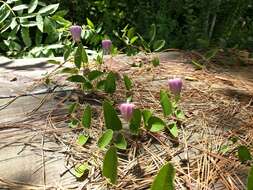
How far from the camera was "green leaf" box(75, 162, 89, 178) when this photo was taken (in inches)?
52.3

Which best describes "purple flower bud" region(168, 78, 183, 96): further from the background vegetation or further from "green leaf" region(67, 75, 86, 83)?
the background vegetation

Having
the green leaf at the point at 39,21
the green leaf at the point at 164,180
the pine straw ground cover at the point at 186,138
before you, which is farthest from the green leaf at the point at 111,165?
the green leaf at the point at 39,21

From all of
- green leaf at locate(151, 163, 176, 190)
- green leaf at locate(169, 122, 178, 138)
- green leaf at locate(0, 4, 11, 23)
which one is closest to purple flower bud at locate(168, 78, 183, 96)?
green leaf at locate(169, 122, 178, 138)

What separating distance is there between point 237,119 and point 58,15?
177 centimetres

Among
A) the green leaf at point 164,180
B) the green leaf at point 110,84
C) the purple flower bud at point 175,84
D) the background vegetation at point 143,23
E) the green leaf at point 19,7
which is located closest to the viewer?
the green leaf at point 164,180

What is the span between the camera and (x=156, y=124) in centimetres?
150

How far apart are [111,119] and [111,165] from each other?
0.77 feet

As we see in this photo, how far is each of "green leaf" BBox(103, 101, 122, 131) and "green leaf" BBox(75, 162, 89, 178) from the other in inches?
5.4

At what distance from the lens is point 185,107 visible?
5.74ft

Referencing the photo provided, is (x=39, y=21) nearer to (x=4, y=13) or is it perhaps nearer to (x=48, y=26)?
(x=48, y=26)

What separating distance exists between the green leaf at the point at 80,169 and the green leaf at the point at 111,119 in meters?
0.14

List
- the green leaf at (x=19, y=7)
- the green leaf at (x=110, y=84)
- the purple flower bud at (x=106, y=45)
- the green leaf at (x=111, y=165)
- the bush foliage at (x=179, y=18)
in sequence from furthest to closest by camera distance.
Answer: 1. the bush foliage at (x=179, y=18)
2. the green leaf at (x=19, y=7)
3. the purple flower bud at (x=106, y=45)
4. the green leaf at (x=110, y=84)
5. the green leaf at (x=111, y=165)

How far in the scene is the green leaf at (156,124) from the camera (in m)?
1.49

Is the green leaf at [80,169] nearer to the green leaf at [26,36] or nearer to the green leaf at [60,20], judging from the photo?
the green leaf at [26,36]
